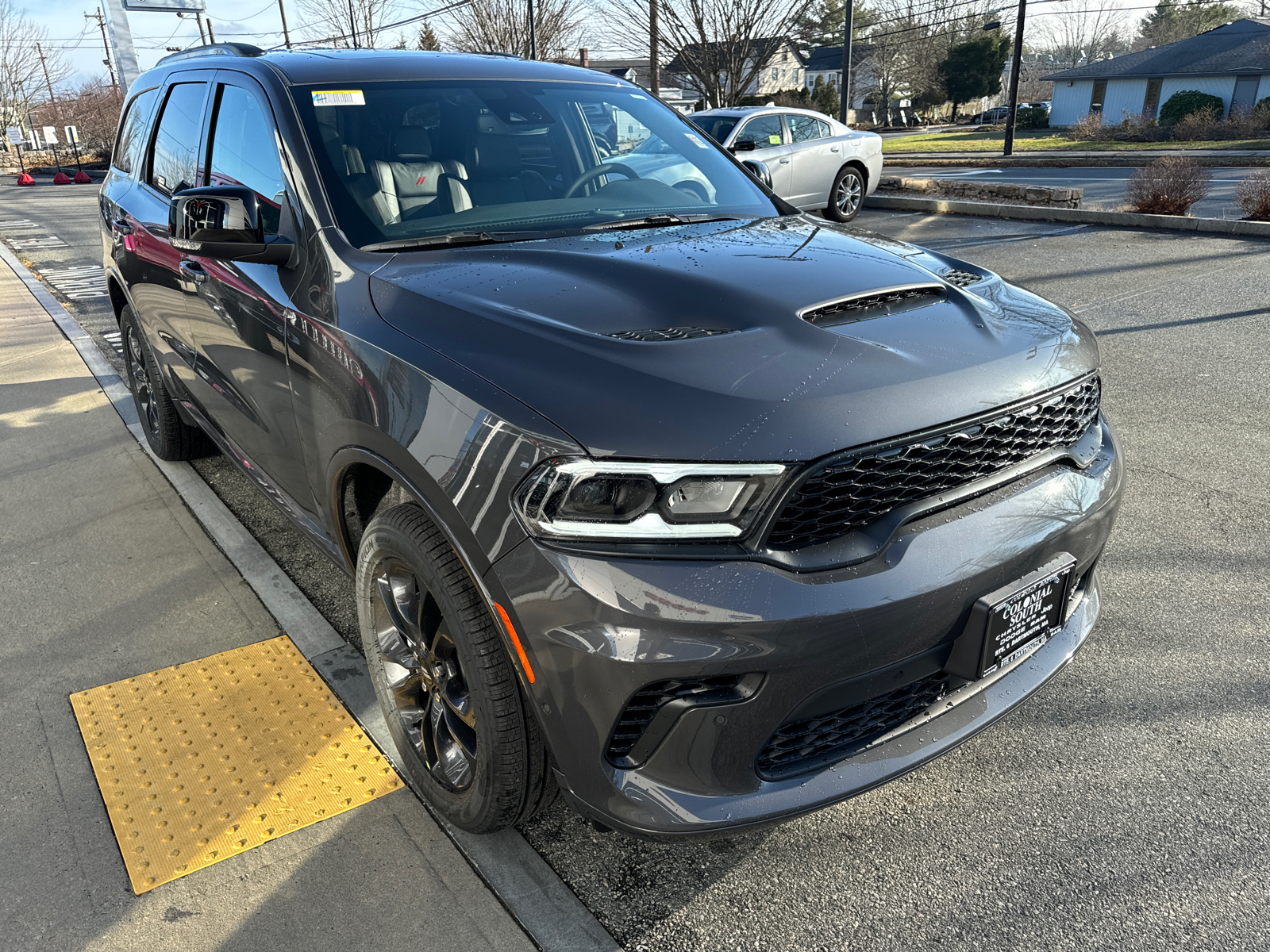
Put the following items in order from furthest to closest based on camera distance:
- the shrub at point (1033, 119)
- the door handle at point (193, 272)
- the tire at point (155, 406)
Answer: the shrub at point (1033, 119) → the tire at point (155, 406) → the door handle at point (193, 272)

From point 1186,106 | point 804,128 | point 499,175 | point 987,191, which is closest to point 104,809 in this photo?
point 499,175

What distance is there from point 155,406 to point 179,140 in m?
1.58

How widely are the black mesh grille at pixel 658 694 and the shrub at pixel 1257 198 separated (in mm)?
12026

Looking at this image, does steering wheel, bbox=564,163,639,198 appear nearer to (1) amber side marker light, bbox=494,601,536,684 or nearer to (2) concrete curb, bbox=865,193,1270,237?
(1) amber side marker light, bbox=494,601,536,684

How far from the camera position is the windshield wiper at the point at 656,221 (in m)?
2.82

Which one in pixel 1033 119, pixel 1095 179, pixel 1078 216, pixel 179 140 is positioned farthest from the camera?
pixel 1033 119

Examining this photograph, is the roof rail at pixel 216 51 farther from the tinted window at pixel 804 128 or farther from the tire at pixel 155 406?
the tinted window at pixel 804 128

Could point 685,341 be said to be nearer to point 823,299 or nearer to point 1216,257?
point 823,299

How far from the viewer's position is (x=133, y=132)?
4520 millimetres

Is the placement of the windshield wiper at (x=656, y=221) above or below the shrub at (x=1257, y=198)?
above

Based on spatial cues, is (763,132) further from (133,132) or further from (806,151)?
(133,132)

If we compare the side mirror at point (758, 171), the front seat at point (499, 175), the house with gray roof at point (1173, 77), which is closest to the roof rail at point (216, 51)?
the front seat at point (499, 175)

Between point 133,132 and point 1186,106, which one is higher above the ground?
point 133,132

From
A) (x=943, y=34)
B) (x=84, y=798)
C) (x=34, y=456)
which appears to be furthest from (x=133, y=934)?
(x=943, y=34)
